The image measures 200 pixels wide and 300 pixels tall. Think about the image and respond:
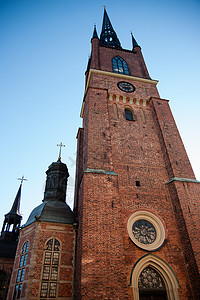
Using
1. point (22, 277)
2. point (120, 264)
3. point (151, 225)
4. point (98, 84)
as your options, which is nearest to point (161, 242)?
point (151, 225)

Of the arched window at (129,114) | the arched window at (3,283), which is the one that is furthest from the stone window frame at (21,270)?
the arched window at (129,114)

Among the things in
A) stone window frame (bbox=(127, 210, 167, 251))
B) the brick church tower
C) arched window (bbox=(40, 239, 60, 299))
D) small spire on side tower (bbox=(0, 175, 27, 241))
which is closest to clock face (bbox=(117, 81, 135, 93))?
the brick church tower

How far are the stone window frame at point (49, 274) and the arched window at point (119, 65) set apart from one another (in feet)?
54.0

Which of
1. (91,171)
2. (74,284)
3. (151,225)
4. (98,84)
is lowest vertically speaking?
(74,284)

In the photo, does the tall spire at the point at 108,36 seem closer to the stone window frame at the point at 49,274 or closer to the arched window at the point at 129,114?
the arched window at the point at 129,114

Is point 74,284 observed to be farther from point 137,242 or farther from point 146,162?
point 146,162

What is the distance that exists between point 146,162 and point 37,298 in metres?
9.37

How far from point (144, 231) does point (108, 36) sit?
2798cm

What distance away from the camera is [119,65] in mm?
21969

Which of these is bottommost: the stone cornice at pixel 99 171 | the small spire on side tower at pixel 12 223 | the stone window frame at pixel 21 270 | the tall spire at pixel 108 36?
the stone window frame at pixel 21 270

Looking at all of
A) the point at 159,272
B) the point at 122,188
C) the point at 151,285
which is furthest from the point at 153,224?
the point at 151,285

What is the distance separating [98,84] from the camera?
18.5 meters

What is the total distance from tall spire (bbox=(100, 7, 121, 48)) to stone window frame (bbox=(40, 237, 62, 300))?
25912 mm

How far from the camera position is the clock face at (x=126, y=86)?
61.2 ft
